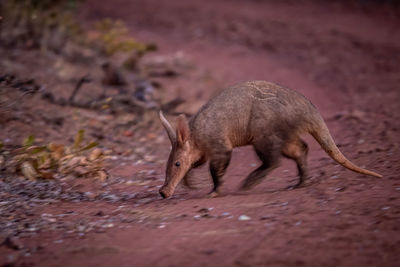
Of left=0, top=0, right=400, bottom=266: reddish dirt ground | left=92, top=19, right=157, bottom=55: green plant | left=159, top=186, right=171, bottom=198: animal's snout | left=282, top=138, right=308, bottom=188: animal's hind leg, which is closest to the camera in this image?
left=0, top=0, right=400, bottom=266: reddish dirt ground

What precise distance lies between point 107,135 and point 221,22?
8.30m

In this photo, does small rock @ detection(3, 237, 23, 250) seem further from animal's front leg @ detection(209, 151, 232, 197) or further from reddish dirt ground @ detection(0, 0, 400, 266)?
animal's front leg @ detection(209, 151, 232, 197)

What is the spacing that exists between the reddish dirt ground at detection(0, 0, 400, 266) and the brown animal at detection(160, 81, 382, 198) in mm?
262

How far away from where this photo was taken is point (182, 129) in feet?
15.2

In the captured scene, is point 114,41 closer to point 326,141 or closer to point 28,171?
point 28,171

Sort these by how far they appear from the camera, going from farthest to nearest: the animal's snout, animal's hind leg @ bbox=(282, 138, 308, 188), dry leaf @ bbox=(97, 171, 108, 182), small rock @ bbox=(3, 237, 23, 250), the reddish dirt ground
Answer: dry leaf @ bbox=(97, 171, 108, 182) → animal's hind leg @ bbox=(282, 138, 308, 188) → the animal's snout → small rock @ bbox=(3, 237, 23, 250) → the reddish dirt ground

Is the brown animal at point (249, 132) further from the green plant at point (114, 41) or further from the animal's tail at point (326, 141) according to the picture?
the green plant at point (114, 41)

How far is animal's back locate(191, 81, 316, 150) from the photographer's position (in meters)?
4.62

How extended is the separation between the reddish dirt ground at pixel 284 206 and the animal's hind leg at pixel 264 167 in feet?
0.39

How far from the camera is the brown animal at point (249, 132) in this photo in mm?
4617

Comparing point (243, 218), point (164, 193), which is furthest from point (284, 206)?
point (164, 193)

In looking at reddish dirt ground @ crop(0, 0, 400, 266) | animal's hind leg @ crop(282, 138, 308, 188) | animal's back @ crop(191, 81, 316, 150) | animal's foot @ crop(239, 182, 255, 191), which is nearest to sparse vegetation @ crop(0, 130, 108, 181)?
reddish dirt ground @ crop(0, 0, 400, 266)

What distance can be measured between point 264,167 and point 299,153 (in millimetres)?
457

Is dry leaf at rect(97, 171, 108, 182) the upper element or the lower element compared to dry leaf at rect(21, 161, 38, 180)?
lower
